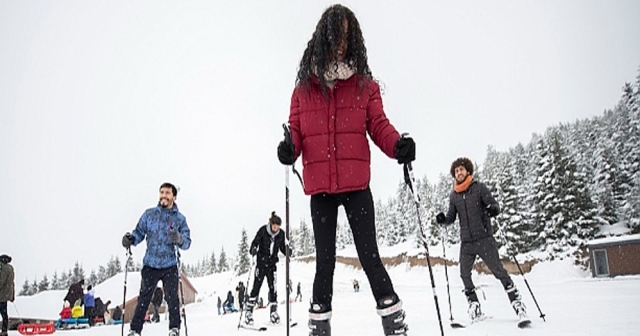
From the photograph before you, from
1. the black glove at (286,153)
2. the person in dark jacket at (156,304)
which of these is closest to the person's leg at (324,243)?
the black glove at (286,153)

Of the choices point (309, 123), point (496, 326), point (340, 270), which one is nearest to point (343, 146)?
point (309, 123)

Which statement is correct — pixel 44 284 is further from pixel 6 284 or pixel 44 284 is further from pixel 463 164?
pixel 463 164

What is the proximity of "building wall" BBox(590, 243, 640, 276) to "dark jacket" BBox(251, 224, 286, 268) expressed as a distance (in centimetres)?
2295

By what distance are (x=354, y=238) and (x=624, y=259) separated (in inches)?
1037

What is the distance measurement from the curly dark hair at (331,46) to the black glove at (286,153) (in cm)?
50

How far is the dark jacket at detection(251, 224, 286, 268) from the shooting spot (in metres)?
8.15

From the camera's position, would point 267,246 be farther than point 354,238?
Yes

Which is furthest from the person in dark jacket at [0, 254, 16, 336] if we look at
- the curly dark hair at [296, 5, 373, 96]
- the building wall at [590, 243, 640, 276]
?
the building wall at [590, 243, 640, 276]

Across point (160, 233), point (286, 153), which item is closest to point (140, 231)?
point (160, 233)

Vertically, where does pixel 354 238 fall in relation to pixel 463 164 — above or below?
below

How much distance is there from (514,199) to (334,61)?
40.5m

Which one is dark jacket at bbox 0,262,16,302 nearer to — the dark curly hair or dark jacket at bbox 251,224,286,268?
dark jacket at bbox 251,224,286,268

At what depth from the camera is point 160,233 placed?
5.62m

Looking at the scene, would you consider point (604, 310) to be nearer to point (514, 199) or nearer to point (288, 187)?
point (288, 187)
